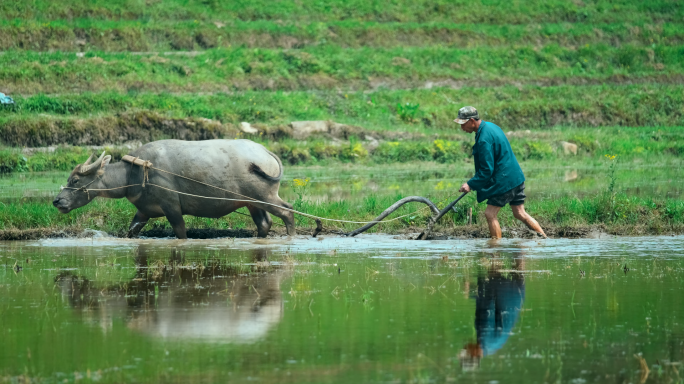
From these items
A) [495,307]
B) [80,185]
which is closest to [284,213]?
[80,185]

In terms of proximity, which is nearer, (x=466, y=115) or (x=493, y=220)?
(x=466, y=115)

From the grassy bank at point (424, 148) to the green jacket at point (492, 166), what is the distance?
41.6 feet

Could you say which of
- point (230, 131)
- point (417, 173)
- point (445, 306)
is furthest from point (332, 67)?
point (445, 306)

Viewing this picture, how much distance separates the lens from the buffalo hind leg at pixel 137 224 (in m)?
12.4

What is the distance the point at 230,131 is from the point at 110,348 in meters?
18.3

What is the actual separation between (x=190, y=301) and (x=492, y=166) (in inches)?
177

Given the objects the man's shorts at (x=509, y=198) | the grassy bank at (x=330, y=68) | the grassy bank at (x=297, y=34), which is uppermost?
the grassy bank at (x=297, y=34)

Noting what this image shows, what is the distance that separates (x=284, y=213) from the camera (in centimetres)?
1234

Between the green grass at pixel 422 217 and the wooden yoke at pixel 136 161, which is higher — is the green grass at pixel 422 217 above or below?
below

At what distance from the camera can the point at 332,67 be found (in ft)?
112

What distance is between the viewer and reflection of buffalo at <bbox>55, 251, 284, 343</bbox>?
6.75 metres

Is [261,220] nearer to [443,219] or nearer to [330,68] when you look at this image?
[443,219]

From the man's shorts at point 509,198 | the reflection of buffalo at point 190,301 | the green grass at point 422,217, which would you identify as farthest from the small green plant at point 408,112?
the reflection of buffalo at point 190,301

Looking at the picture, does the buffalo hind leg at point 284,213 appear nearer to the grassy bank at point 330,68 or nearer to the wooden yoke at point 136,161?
the wooden yoke at point 136,161
